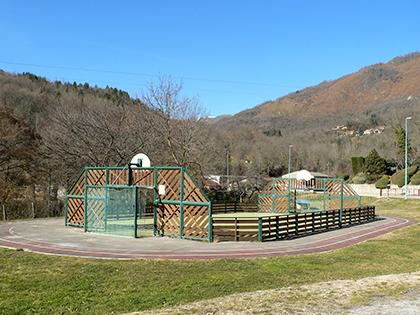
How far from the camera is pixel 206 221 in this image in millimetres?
19766

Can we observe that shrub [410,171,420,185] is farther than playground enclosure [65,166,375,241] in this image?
Yes

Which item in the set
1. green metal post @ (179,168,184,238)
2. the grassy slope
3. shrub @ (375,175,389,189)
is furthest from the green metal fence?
shrub @ (375,175,389,189)

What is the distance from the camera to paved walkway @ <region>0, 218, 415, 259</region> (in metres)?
16.0

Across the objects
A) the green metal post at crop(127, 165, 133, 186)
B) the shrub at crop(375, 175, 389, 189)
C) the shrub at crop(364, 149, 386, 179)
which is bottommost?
the shrub at crop(375, 175, 389, 189)

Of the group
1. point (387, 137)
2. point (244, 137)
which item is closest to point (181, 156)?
point (387, 137)

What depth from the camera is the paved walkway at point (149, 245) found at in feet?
52.4

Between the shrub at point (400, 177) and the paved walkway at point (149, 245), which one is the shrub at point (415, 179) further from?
the paved walkway at point (149, 245)

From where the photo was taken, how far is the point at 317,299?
9.42 metres

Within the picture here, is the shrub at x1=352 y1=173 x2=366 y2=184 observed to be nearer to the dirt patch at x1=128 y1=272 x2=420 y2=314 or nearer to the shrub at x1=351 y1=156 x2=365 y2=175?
the shrub at x1=351 y1=156 x2=365 y2=175

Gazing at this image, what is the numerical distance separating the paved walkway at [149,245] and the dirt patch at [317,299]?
5.38m

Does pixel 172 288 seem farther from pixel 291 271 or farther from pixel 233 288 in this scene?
pixel 291 271

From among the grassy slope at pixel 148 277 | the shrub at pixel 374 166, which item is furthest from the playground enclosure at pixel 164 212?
the shrub at pixel 374 166

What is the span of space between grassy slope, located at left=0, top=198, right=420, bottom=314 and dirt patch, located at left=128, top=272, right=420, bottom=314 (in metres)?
0.72

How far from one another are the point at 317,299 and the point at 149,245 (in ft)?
32.1
